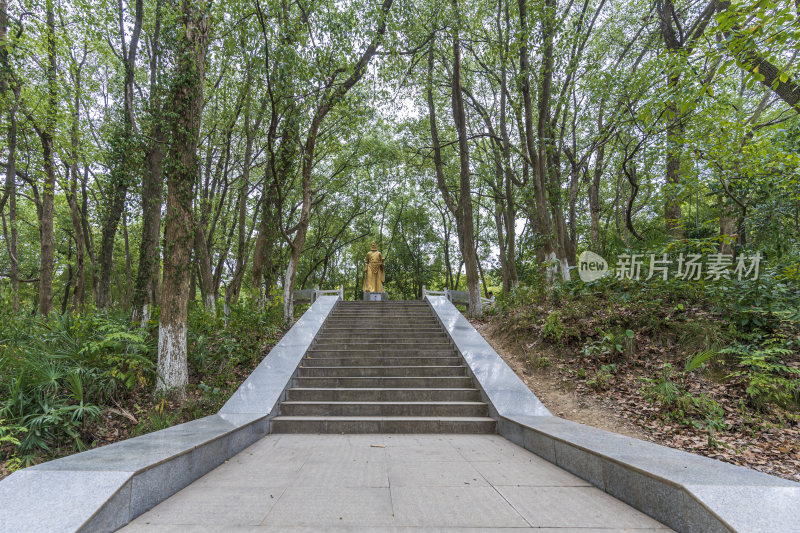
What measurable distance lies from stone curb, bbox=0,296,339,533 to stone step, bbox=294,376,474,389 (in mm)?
1745

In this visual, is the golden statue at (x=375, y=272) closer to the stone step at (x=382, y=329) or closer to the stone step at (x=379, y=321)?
the stone step at (x=379, y=321)

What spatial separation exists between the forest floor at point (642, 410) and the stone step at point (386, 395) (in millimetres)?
1218

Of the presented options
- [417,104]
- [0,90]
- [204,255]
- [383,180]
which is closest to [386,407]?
[204,255]

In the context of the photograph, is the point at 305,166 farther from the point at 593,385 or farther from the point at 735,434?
the point at 735,434

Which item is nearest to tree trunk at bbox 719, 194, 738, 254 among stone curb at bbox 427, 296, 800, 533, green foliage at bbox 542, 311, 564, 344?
green foliage at bbox 542, 311, 564, 344

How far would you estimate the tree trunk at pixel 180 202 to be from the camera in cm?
543

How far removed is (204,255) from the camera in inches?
403

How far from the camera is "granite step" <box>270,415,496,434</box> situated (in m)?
4.96

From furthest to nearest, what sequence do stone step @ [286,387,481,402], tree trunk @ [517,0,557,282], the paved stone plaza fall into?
tree trunk @ [517,0,557,282] < stone step @ [286,387,481,402] < the paved stone plaza

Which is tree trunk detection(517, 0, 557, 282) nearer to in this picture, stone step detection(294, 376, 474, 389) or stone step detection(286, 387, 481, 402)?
stone step detection(294, 376, 474, 389)

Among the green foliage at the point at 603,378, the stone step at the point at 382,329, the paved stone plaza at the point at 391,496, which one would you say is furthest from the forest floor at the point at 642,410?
the stone step at the point at 382,329

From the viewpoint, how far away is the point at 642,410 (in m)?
4.67

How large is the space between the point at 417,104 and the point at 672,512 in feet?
47.5

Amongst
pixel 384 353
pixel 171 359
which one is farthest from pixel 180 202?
pixel 384 353
